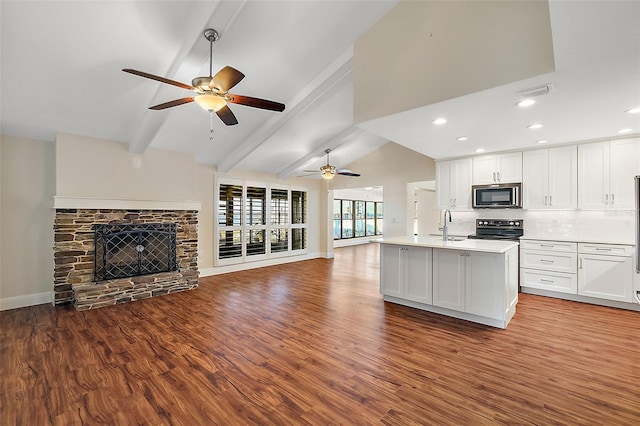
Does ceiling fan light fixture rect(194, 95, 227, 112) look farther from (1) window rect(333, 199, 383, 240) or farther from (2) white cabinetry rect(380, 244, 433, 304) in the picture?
(1) window rect(333, 199, 383, 240)

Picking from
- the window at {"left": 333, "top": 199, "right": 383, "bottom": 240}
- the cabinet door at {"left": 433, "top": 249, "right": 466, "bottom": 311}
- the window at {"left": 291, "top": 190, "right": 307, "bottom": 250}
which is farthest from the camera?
the window at {"left": 333, "top": 199, "right": 383, "bottom": 240}

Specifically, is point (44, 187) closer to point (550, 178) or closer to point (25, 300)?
point (25, 300)

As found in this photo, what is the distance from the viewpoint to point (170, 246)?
Result: 5.15 metres

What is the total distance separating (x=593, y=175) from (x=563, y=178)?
1.13ft

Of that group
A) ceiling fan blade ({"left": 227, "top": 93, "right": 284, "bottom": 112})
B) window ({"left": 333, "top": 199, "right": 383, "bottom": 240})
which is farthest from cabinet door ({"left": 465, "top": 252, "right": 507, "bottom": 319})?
window ({"left": 333, "top": 199, "right": 383, "bottom": 240})

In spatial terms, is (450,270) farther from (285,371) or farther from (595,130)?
(595,130)

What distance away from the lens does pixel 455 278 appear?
3.50 metres

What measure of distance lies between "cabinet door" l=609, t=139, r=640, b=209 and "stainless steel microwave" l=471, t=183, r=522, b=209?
3.69 ft

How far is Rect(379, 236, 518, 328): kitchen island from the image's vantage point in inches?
127

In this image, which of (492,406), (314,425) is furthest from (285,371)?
(492,406)

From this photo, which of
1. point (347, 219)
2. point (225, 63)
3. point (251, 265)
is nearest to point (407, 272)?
point (225, 63)

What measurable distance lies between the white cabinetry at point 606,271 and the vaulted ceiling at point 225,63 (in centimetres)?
162

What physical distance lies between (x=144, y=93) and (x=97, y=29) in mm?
990

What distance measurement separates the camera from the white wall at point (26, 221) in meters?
4.03
